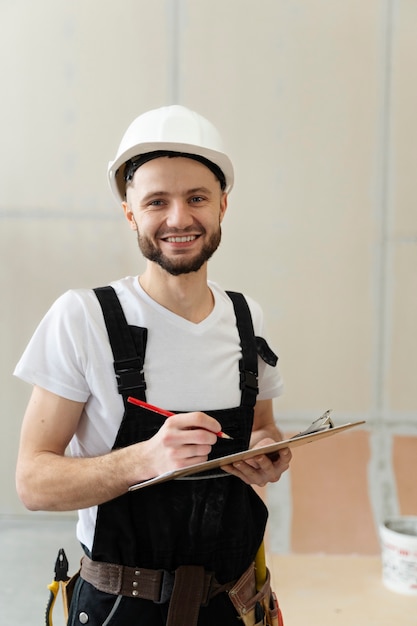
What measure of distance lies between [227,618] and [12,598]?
1.59 metres

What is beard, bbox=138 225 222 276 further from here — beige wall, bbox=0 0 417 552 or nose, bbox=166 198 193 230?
beige wall, bbox=0 0 417 552

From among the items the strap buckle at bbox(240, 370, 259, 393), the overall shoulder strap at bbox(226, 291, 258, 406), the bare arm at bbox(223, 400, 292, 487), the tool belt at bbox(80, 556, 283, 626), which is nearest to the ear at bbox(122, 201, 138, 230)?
the overall shoulder strap at bbox(226, 291, 258, 406)

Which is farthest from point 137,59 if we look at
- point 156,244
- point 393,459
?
point 393,459

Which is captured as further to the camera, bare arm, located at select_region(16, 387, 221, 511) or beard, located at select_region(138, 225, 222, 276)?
beard, located at select_region(138, 225, 222, 276)

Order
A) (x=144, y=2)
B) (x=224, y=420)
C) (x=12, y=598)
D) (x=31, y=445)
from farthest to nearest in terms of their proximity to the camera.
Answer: (x=144, y=2) → (x=12, y=598) → (x=224, y=420) → (x=31, y=445)

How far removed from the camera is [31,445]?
4.90ft

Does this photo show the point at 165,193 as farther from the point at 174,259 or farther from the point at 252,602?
the point at 252,602

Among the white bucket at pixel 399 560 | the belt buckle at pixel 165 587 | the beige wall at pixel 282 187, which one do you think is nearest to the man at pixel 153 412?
the belt buckle at pixel 165 587

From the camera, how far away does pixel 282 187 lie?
3.53 m

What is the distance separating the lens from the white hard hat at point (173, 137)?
5.31 feet

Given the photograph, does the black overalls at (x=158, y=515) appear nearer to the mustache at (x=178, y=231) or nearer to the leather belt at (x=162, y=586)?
the leather belt at (x=162, y=586)

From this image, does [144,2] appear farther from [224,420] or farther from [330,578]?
[330,578]

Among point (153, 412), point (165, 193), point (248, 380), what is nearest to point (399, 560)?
point (248, 380)

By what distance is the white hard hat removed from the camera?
162cm
